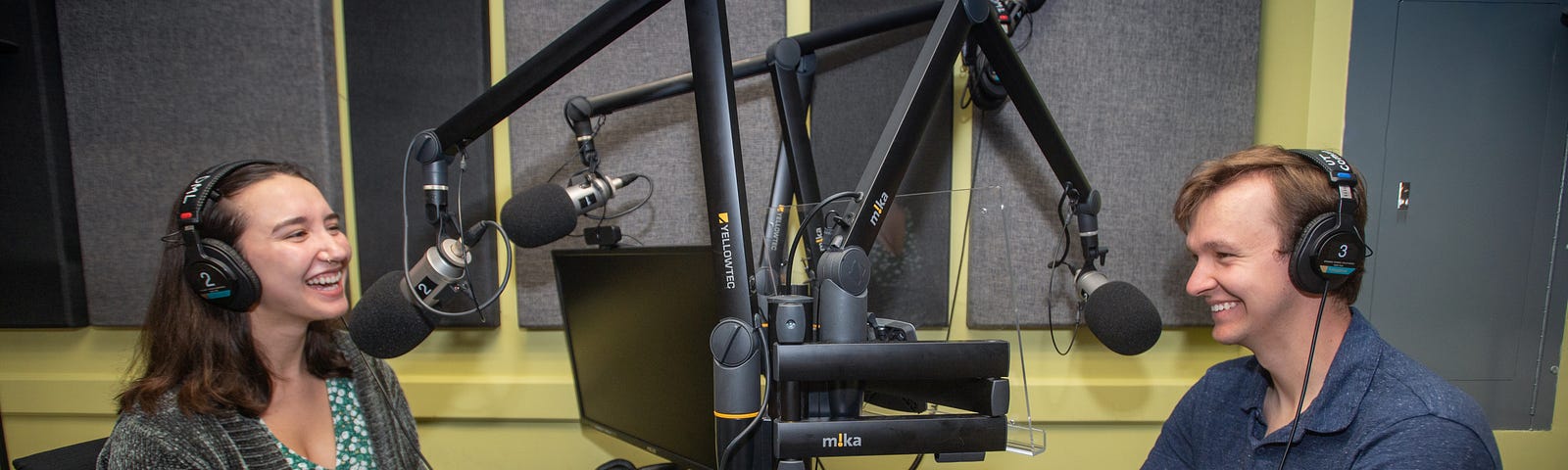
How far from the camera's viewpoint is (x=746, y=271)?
635 mm

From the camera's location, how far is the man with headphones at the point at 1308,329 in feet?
2.24

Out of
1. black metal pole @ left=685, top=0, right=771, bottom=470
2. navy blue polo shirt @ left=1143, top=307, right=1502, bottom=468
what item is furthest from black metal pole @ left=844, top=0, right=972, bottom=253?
navy blue polo shirt @ left=1143, top=307, right=1502, bottom=468

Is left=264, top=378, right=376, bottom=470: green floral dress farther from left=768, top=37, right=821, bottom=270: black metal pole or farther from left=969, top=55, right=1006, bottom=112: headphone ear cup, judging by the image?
left=969, top=55, right=1006, bottom=112: headphone ear cup

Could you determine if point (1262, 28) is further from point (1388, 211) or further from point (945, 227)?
point (945, 227)

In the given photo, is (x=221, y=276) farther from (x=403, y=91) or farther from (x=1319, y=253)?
(x=1319, y=253)

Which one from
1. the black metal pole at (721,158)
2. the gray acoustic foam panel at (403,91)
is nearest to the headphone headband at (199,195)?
the gray acoustic foam panel at (403,91)

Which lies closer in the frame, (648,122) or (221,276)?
(221,276)

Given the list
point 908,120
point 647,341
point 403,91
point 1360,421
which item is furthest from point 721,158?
point 403,91

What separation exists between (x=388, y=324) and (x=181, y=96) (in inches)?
46.1

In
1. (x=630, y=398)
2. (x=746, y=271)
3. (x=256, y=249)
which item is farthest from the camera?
(x=630, y=398)

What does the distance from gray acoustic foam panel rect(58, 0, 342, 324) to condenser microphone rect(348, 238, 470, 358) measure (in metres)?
0.82

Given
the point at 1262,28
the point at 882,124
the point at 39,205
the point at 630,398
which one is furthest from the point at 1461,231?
the point at 39,205

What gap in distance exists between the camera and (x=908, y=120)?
714 millimetres

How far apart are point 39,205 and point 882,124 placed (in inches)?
77.8
